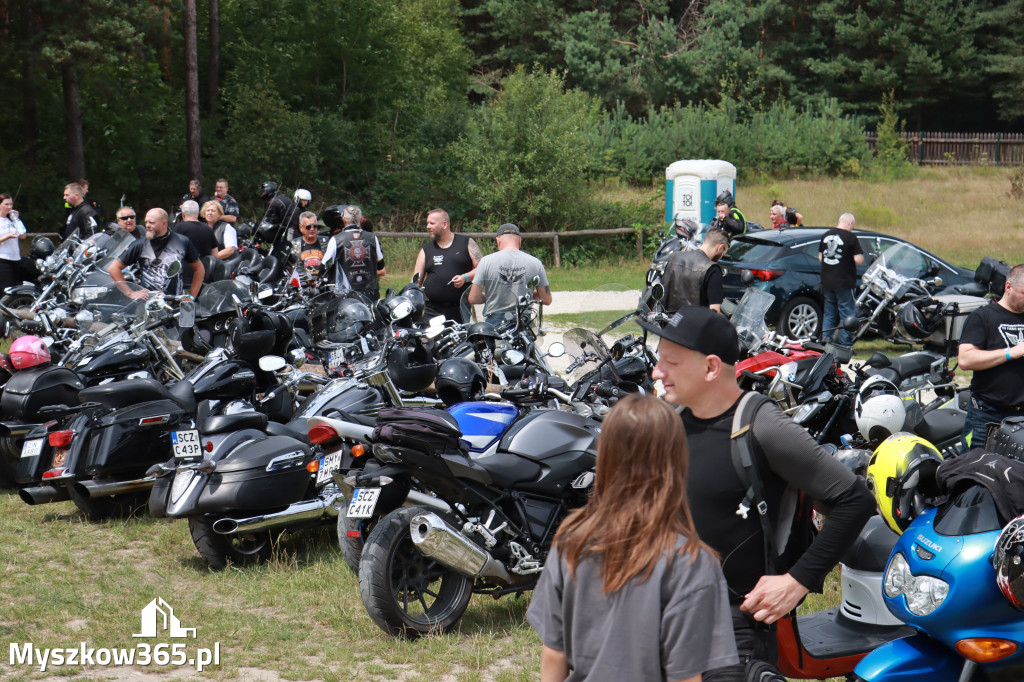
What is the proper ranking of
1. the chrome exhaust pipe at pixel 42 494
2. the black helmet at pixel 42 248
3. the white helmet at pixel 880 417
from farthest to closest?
the black helmet at pixel 42 248, the chrome exhaust pipe at pixel 42 494, the white helmet at pixel 880 417

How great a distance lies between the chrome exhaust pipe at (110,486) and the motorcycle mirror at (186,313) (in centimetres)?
183

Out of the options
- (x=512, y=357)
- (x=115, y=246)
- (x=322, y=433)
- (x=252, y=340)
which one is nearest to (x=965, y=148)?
(x=115, y=246)

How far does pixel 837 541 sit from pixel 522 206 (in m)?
23.8

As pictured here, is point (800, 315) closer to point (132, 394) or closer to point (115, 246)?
point (115, 246)

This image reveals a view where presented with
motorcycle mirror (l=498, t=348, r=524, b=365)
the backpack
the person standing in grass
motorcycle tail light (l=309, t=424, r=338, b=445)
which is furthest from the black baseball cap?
the person standing in grass

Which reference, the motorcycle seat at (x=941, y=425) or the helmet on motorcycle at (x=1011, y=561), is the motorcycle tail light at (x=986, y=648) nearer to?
the helmet on motorcycle at (x=1011, y=561)

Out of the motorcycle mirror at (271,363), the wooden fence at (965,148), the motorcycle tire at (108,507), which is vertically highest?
the wooden fence at (965,148)

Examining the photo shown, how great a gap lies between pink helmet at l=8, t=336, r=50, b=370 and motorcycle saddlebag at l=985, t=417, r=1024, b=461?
263 inches

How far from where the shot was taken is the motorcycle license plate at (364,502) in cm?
518

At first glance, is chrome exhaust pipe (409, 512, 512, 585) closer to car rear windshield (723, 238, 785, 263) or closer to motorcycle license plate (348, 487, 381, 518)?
motorcycle license plate (348, 487, 381, 518)

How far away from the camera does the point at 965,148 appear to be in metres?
44.0

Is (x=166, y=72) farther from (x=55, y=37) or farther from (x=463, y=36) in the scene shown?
(x=463, y=36)

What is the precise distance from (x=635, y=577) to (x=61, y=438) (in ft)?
19.3

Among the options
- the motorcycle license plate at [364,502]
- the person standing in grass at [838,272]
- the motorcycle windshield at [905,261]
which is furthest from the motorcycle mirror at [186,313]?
the motorcycle windshield at [905,261]
